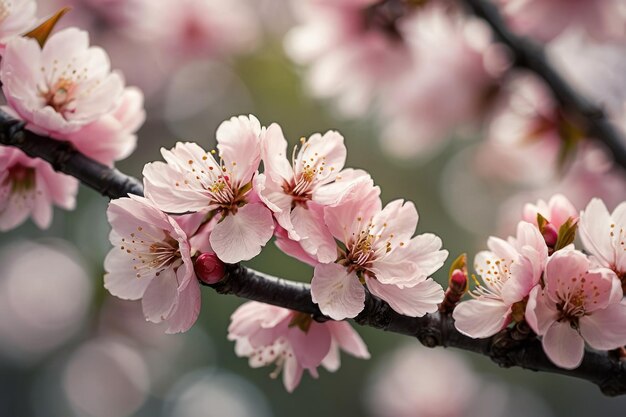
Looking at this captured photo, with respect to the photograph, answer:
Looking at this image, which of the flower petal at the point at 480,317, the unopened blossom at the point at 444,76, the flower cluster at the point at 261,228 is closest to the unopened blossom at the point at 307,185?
the flower cluster at the point at 261,228

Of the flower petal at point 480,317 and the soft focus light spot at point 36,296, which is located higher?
the flower petal at point 480,317

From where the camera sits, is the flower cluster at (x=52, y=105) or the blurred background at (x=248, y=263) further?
the blurred background at (x=248, y=263)

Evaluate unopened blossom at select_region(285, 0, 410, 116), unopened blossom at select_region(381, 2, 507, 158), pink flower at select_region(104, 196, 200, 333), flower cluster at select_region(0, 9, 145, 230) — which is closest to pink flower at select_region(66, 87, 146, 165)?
flower cluster at select_region(0, 9, 145, 230)

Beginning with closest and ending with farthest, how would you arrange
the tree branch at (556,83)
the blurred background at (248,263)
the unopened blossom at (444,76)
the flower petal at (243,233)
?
the flower petal at (243,233) → the tree branch at (556,83) → the unopened blossom at (444,76) → the blurred background at (248,263)

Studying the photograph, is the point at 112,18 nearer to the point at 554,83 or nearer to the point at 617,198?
the point at 554,83

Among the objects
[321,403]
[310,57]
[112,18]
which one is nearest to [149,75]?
[112,18]

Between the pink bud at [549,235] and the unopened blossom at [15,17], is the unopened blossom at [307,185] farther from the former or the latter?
the unopened blossom at [15,17]
